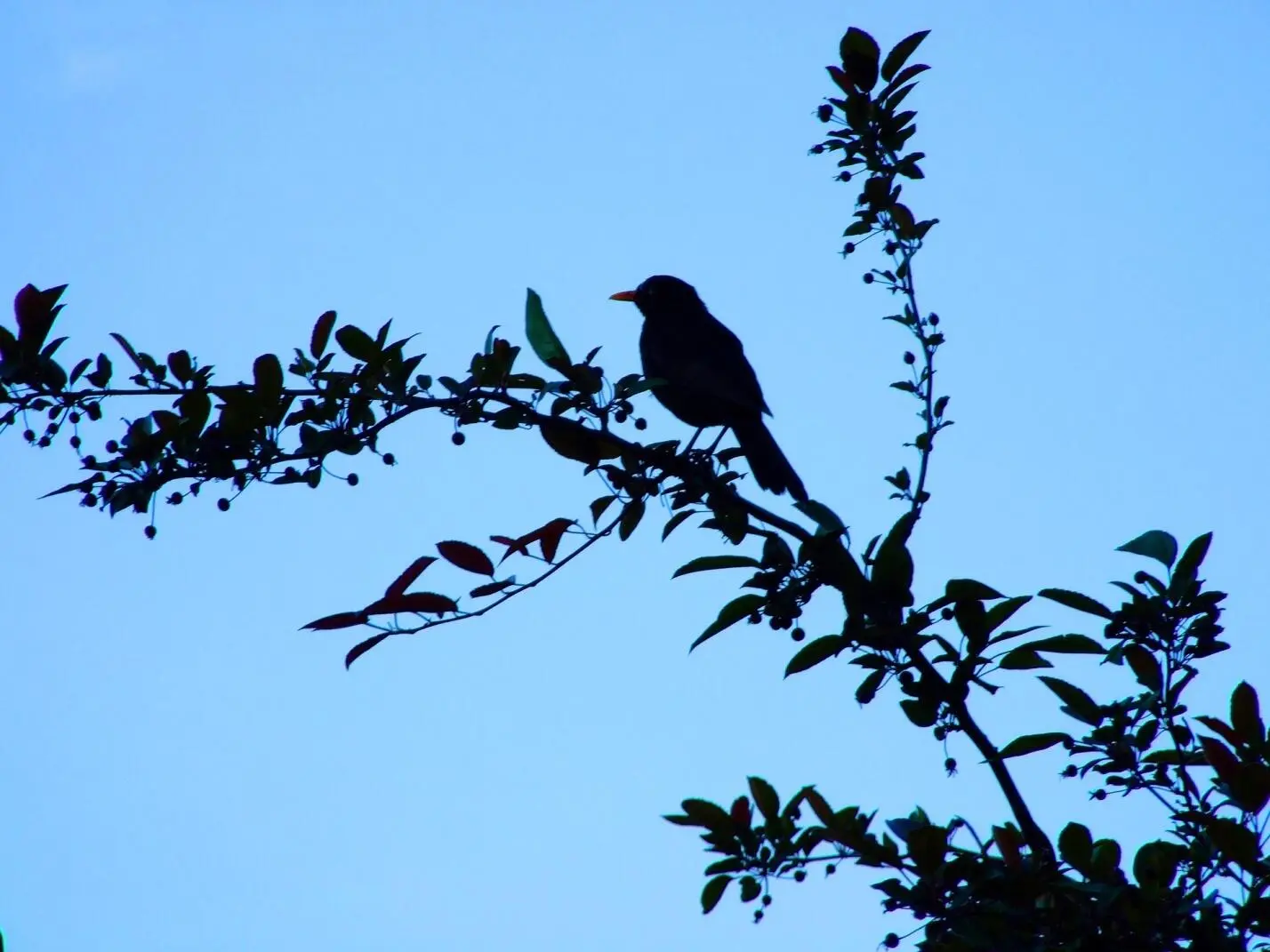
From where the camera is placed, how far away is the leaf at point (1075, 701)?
3.12 metres

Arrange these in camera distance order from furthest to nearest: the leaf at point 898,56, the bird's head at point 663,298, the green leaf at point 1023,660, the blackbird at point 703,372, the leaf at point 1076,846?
the bird's head at point 663,298
the blackbird at point 703,372
the leaf at point 898,56
the green leaf at point 1023,660
the leaf at point 1076,846

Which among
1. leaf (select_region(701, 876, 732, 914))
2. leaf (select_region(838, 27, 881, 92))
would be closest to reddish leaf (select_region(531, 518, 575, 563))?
leaf (select_region(701, 876, 732, 914))

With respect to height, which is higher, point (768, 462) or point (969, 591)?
point (768, 462)

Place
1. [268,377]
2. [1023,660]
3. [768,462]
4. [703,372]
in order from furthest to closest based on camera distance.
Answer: [703,372] < [768,462] < [268,377] < [1023,660]

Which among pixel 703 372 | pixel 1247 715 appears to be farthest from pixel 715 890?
pixel 703 372

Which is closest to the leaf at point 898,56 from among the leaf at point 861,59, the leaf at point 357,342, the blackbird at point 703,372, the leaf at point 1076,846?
the leaf at point 861,59

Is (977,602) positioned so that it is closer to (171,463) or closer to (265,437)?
(265,437)

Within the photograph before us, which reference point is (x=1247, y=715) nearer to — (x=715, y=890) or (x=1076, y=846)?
(x=1076, y=846)

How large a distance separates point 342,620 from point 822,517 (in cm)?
113

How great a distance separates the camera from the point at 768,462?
16.6 feet

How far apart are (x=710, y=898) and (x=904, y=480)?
118cm

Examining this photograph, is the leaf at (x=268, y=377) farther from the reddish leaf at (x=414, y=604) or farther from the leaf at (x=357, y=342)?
the reddish leaf at (x=414, y=604)

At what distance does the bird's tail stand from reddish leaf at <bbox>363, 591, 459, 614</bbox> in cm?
213

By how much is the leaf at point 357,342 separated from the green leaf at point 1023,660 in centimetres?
167
